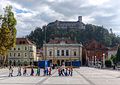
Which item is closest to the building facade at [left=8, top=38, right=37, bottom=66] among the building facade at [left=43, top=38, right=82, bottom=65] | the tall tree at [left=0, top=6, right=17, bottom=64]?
the building facade at [left=43, top=38, right=82, bottom=65]

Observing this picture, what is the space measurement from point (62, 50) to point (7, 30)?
79.2 metres

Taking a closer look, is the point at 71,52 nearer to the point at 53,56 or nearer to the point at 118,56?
the point at 53,56

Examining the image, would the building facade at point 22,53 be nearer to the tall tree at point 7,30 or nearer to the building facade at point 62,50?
the building facade at point 62,50

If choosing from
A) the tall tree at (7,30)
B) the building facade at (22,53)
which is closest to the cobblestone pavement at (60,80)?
the tall tree at (7,30)

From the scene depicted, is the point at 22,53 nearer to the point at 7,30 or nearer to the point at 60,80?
the point at 7,30

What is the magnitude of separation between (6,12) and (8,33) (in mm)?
5179

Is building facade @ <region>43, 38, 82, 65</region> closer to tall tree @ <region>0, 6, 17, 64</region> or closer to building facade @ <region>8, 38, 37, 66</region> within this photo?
building facade @ <region>8, 38, 37, 66</region>

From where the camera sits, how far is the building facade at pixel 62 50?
525 ft

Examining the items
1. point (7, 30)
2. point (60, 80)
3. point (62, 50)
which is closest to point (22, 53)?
point (62, 50)

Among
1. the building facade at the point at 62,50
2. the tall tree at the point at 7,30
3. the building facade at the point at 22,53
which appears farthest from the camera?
the building facade at the point at 62,50

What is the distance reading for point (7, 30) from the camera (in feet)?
277

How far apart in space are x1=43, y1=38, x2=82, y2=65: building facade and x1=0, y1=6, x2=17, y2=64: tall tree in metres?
73.4

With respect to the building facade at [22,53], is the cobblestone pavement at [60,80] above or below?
below

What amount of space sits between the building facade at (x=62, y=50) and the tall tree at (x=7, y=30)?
241 feet
